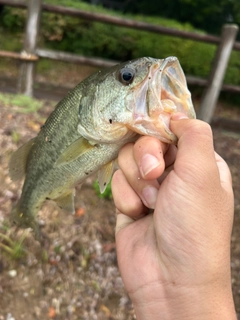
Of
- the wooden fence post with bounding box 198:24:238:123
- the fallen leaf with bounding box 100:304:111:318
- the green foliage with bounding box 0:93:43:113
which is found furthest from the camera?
the wooden fence post with bounding box 198:24:238:123

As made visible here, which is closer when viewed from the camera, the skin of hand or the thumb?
the skin of hand

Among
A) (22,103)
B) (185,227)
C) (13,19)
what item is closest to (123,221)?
(185,227)

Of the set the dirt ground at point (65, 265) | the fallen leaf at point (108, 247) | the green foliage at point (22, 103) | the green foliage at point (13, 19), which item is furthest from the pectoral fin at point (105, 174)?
the green foliage at point (13, 19)

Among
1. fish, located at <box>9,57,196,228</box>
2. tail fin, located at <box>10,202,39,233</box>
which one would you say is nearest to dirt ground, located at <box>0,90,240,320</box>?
tail fin, located at <box>10,202,39,233</box>

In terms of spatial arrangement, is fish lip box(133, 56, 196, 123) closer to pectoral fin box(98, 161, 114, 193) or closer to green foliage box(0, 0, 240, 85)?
pectoral fin box(98, 161, 114, 193)

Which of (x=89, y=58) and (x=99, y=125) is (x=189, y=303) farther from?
(x=89, y=58)
